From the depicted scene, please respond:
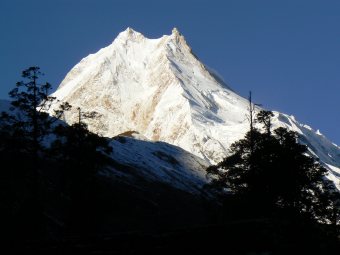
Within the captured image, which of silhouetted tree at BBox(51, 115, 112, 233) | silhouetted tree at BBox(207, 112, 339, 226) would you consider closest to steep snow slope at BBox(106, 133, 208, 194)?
silhouetted tree at BBox(207, 112, 339, 226)

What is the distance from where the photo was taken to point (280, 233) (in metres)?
18.1

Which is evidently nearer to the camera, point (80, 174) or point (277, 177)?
point (80, 174)

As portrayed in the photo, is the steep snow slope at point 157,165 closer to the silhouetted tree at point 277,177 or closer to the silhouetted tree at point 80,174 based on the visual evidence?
the silhouetted tree at point 277,177

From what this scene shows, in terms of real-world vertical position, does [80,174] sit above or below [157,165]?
below

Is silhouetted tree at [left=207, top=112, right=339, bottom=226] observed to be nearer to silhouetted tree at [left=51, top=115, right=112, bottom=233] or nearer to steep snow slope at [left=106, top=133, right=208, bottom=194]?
silhouetted tree at [left=51, top=115, right=112, bottom=233]

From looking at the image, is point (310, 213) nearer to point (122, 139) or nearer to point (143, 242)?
point (143, 242)

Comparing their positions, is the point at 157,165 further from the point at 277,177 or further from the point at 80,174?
the point at 80,174

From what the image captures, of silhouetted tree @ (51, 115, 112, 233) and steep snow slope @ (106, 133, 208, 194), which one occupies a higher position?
steep snow slope @ (106, 133, 208, 194)

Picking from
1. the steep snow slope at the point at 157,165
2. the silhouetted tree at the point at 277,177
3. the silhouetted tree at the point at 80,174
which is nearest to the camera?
the silhouetted tree at the point at 80,174

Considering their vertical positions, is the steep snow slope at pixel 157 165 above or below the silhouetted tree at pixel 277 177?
above

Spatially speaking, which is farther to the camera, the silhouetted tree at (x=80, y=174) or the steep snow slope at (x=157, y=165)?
the steep snow slope at (x=157, y=165)

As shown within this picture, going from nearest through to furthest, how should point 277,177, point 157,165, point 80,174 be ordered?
point 80,174
point 277,177
point 157,165

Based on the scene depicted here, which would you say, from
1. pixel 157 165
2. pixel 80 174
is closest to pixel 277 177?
pixel 80 174

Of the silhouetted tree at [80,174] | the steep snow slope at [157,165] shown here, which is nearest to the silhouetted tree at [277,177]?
the silhouetted tree at [80,174]
